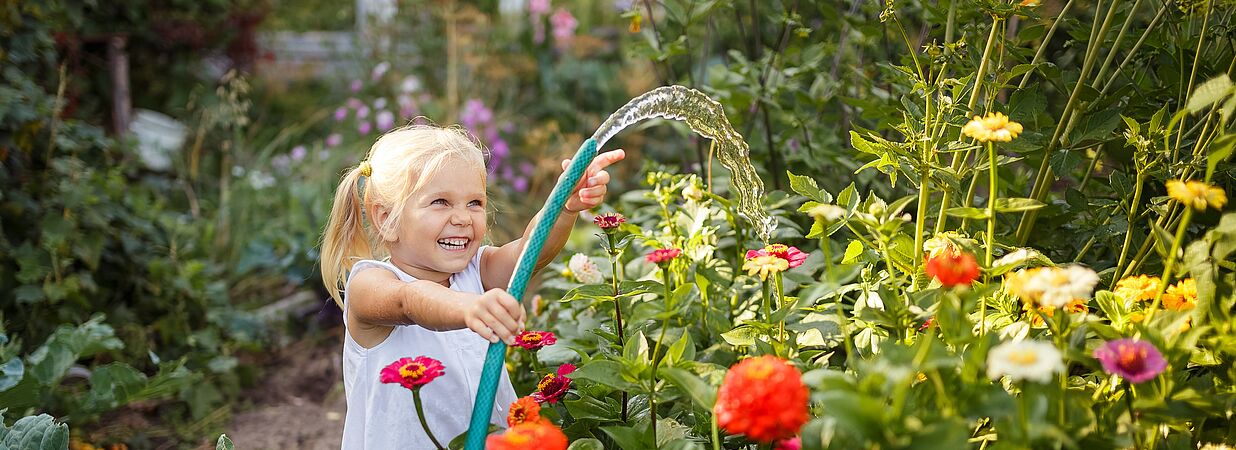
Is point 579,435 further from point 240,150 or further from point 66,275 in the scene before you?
point 240,150

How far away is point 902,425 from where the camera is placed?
33.8 inches

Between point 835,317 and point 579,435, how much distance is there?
385 millimetres

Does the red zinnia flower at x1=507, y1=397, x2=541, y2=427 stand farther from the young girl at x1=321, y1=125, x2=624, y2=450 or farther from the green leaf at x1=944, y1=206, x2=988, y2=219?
the green leaf at x1=944, y1=206, x2=988, y2=219

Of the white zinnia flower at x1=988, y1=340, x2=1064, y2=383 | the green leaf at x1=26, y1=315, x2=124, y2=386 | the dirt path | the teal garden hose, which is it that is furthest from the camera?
the dirt path

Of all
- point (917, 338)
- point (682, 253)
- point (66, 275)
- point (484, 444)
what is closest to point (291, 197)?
point (66, 275)

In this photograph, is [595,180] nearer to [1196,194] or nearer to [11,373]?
[1196,194]

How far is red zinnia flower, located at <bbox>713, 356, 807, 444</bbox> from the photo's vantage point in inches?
34.4

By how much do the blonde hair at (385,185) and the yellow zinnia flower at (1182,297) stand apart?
929mm

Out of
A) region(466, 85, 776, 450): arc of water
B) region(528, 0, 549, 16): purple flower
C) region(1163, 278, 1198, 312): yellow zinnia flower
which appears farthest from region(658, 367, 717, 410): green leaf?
region(528, 0, 549, 16): purple flower

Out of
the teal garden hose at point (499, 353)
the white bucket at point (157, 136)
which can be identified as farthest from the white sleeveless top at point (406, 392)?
the white bucket at point (157, 136)

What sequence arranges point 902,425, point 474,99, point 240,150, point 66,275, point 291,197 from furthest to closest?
point 474,99 < point 240,150 < point 291,197 < point 66,275 < point 902,425

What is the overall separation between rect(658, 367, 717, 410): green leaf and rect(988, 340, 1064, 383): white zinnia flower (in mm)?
295

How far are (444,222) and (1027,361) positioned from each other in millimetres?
851

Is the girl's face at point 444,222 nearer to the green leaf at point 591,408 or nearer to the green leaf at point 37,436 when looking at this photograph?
the green leaf at point 591,408
